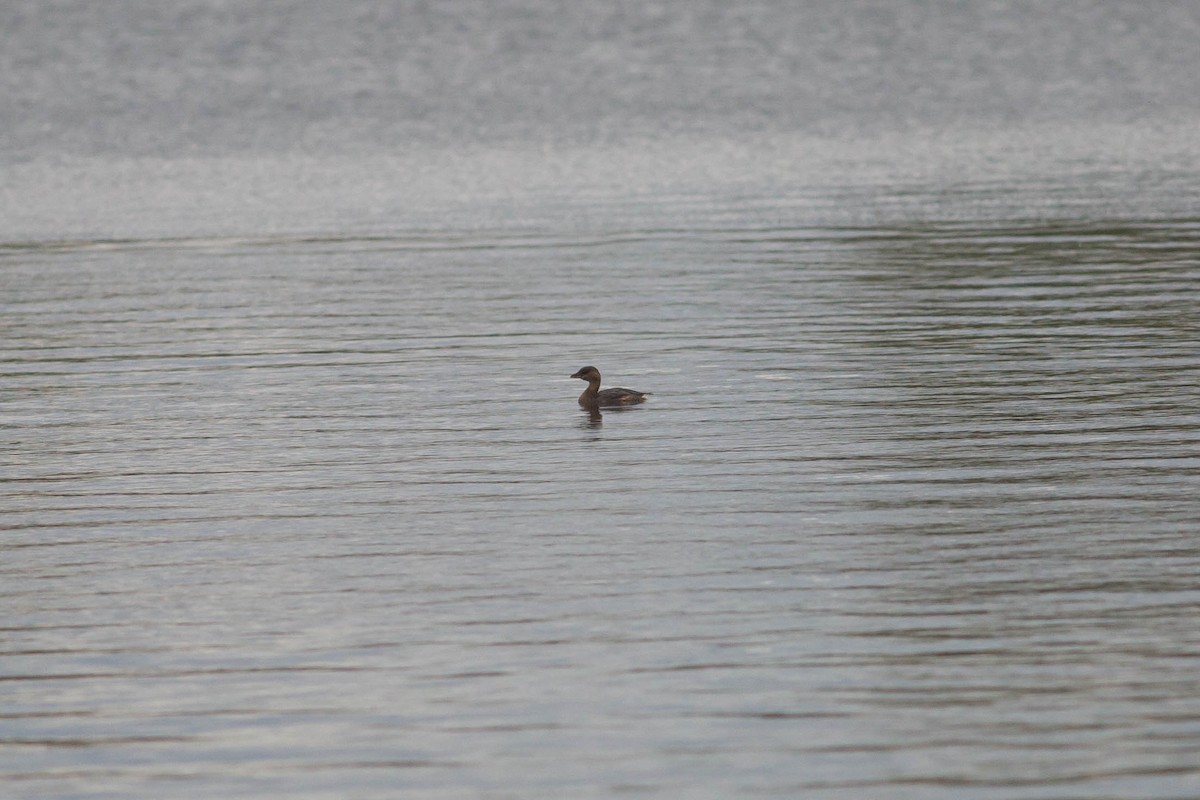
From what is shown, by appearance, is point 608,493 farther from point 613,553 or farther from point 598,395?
point 598,395

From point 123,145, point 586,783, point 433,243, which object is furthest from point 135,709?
point 123,145

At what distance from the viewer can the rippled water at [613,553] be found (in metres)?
9.11

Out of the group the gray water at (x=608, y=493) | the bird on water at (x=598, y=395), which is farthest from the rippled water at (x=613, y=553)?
the bird on water at (x=598, y=395)

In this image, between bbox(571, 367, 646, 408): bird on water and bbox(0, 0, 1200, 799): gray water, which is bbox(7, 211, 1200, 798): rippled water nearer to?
bbox(0, 0, 1200, 799): gray water

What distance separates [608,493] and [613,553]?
1.74 m

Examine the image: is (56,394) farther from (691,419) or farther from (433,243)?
(433,243)

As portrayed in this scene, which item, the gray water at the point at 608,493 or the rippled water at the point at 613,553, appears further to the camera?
the gray water at the point at 608,493

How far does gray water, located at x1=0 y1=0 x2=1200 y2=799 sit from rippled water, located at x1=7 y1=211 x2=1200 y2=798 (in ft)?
0.13

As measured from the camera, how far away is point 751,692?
9664mm

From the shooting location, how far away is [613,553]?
40.1 feet

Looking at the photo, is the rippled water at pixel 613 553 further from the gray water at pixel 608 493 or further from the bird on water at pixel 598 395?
the bird on water at pixel 598 395

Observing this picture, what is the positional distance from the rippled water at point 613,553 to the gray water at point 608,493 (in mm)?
41

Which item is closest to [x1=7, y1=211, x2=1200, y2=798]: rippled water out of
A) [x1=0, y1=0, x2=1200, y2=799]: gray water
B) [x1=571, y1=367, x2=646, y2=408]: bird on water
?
[x1=0, y1=0, x2=1200, y2=799]: gray water

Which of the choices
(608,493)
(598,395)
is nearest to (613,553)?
(608,493)
